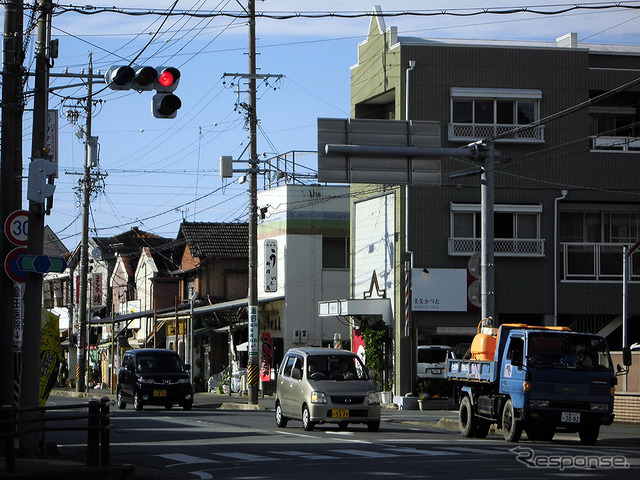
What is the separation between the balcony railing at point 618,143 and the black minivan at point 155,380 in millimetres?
16040

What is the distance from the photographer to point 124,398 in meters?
36.3

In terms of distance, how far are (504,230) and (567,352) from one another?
16.5 m

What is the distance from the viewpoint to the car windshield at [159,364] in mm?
35156

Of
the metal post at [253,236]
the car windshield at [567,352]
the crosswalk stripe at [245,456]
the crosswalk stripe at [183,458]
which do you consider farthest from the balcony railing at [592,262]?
the crosswalk stripe at [183,458]

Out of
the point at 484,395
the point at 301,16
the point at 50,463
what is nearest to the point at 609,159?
the point at 484,395

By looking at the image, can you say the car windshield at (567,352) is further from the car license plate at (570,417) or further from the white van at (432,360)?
the white van at (432,360)

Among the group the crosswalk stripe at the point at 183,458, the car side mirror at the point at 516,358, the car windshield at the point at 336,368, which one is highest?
the car side mirror at the point at 516,358

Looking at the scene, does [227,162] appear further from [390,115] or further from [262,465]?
[262,465]

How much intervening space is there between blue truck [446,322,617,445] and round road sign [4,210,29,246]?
30.2ft

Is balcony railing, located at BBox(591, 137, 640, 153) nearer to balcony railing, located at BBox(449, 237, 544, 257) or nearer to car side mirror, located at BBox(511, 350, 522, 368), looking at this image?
balcony railing, located at BBox(449, 237, 544, 257)

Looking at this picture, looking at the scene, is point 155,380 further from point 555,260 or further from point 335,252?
point 335,252

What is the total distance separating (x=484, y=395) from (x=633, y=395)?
25.5 feet

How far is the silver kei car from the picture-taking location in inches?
905

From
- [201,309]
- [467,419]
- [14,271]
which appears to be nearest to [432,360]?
[467,419]
